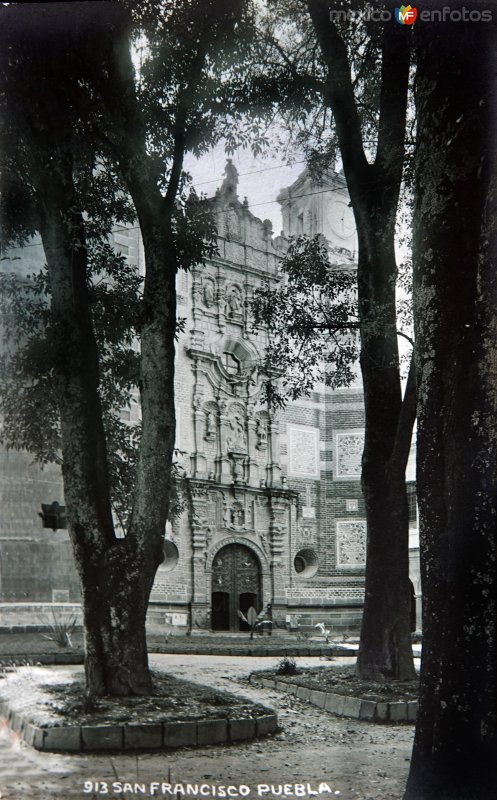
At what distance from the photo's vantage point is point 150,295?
803cm

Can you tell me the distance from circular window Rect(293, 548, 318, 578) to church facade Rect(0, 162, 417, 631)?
40 millimetres

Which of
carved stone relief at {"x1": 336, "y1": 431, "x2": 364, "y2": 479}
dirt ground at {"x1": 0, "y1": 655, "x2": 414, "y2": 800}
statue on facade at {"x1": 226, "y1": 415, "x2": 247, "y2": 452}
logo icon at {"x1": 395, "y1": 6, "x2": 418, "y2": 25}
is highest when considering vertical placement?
logo icon at {"x1": 395, "y1": 6, "x2": 418, "y2": 25}

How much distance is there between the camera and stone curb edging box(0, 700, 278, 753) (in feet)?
19.5

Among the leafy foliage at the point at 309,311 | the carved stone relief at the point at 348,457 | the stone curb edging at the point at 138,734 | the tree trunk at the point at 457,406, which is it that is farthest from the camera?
the carved stone relief at the point at 348,457

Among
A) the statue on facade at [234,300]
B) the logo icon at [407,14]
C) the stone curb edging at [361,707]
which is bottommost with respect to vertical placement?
the stone curb edging at [361,707]

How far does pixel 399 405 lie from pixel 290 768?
4.76 metres

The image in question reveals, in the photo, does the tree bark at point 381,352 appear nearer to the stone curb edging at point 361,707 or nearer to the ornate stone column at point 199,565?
the stone curb edging at point 361,707

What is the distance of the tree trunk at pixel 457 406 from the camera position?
4.11 m

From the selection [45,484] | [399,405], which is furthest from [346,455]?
[399,405]

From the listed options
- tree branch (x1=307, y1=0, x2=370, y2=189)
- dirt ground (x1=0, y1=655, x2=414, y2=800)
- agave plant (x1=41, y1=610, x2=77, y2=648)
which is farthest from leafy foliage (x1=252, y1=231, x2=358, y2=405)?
agave plant (x1=41, y1=610, x2=77, y2=648)

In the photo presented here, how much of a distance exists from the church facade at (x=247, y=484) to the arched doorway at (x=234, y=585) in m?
0.03

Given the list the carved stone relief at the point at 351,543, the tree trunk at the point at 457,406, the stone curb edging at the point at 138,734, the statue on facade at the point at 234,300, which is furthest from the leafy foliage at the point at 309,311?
the carved stone relief at the point at 351,543

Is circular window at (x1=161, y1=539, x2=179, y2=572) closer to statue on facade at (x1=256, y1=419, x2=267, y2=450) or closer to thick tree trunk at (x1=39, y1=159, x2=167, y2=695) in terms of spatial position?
statue on facade at (x1=256, y1=419, x2=267, y2=450)

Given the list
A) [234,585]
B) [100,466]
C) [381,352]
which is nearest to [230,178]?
[381,352]
